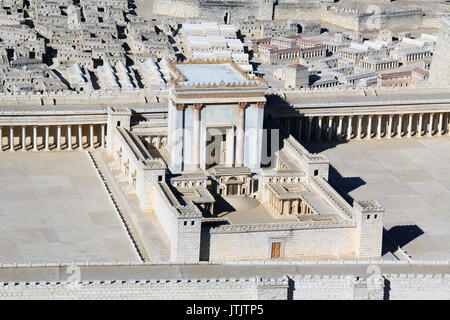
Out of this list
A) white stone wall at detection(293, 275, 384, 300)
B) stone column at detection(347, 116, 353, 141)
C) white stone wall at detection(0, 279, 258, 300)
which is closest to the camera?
white stone wall at detection(0, 279, 258, 300)

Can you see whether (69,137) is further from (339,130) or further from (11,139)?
(339,130)

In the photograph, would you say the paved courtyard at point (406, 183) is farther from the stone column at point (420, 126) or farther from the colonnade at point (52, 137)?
the colonnade at point (52, 137)

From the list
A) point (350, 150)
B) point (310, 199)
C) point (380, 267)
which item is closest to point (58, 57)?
point (350, 150)

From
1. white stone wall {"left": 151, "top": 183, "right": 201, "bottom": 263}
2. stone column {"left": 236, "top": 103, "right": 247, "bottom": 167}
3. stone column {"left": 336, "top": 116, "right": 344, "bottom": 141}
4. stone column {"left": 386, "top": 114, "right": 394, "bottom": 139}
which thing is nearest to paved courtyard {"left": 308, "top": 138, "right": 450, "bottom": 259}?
stone column {"left": 386, "top": 114, "right": 394, "bottom": 139}

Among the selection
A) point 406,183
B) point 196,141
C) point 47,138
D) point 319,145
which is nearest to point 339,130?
point 319,145

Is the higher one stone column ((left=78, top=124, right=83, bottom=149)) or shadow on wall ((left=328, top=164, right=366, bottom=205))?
stone column ((left=78, top=124, right=83, bottom=149))

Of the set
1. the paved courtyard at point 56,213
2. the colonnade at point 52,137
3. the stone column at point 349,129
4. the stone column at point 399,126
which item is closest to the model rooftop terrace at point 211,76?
the colonnade at point 52,137

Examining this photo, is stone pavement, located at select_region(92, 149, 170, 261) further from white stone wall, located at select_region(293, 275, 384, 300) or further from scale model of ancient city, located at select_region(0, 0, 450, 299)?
white stone wall, located at select_region(293, 275, 384, 300)
